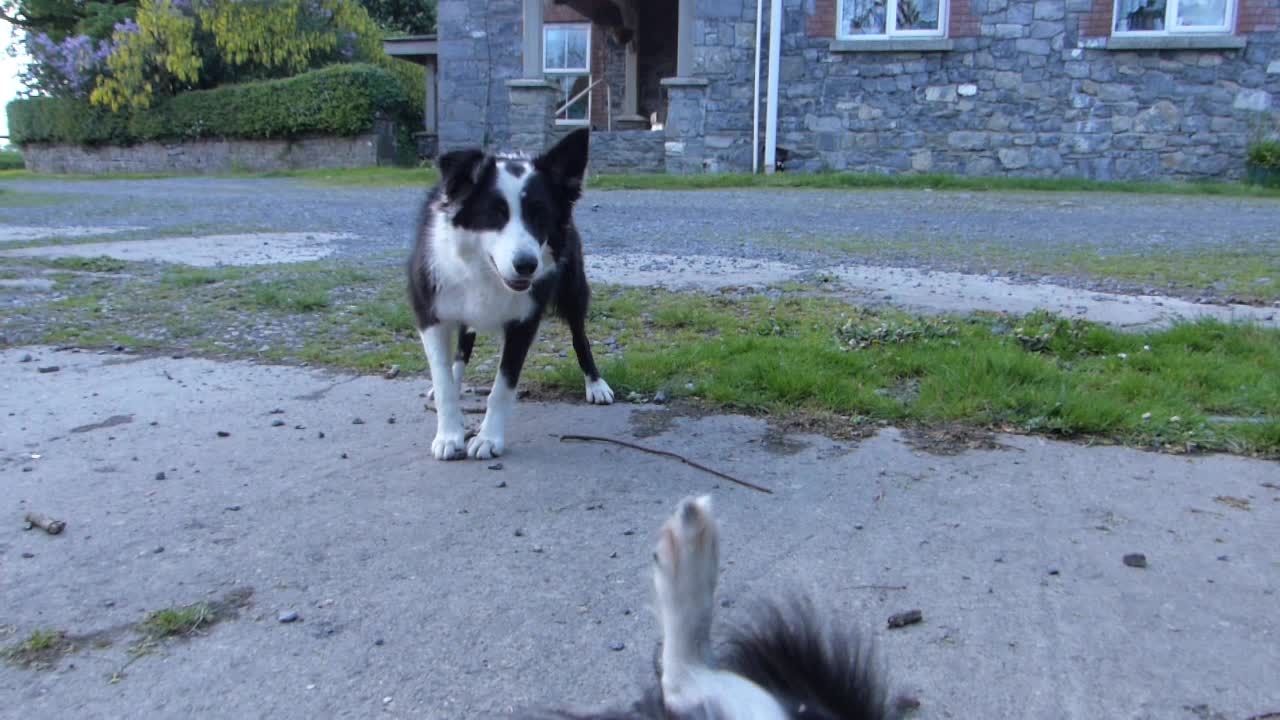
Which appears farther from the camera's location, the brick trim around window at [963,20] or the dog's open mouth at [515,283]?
the brick trim around window at [963,20]

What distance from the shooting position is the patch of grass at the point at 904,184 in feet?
45.2

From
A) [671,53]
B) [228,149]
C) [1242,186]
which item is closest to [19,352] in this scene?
[1242,186]

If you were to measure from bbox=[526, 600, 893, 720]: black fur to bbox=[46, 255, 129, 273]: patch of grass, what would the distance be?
6688mm

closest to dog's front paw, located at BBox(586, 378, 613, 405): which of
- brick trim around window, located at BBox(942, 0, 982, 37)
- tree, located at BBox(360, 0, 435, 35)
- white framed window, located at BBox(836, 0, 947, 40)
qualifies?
white framed window, located at BBox(836, 0, 947, 40)

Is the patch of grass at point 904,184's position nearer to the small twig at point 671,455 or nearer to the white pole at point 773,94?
the white pole at point 773,94

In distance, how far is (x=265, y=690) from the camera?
1765 millimetres

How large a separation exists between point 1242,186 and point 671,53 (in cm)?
1223

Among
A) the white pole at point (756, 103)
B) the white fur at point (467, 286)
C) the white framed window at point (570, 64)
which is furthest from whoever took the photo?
the white framed window at point (570, 64)

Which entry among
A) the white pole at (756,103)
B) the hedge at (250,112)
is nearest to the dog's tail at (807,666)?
the white pole at (756,103)

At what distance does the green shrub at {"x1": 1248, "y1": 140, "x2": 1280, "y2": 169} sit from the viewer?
45.8 feet

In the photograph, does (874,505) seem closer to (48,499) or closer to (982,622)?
(982,622)

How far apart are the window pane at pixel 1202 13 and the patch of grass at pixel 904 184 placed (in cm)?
246

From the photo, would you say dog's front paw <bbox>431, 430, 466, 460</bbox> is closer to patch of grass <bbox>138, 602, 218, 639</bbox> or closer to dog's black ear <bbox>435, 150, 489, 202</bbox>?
dog's black ear <bbox>435, 150, 489, 202</bbox>

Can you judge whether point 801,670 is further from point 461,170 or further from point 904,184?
point 904,184
